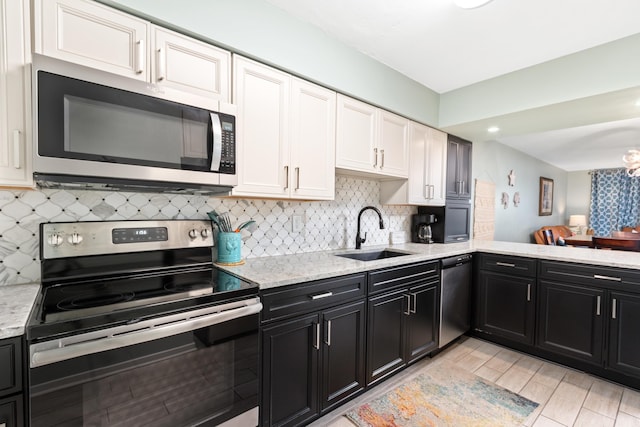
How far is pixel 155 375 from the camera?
1.12 metres

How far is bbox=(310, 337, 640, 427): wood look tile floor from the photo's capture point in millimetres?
1842

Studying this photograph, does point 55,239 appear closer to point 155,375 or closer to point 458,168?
point 155,375

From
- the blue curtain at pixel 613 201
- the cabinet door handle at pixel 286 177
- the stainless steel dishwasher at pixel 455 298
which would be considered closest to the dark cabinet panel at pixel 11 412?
the cabinet door handle at pixel 286 177

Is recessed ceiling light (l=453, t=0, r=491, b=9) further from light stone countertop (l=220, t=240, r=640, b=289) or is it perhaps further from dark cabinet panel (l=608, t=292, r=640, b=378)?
dark cabinet panel (l=608, t=292, r=640, b=378)

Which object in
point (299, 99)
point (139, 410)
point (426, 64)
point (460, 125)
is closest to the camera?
point (139, 410)

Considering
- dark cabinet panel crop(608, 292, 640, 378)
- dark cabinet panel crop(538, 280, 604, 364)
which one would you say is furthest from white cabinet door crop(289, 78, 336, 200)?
dark cabinet panel crop(608, 292, 640, 378)

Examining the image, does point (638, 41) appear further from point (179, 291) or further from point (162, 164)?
point (179, 291)

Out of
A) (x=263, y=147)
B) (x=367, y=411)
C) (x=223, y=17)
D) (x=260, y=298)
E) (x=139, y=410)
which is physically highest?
(x=223, y=17)

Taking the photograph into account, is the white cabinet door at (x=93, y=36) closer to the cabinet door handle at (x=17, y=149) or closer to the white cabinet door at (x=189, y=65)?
the white cabinet door at (x=189, y=65)

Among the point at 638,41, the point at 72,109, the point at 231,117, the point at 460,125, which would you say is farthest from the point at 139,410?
the point at 638,41

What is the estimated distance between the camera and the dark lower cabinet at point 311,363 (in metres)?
1.50

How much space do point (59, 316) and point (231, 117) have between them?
1097 millimetres

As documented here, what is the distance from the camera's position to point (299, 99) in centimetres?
197

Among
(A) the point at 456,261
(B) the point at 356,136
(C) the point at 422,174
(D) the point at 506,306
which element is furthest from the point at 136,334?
(D) the point at 506,306
